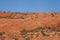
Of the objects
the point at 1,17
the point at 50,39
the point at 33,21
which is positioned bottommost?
the point at 50,39

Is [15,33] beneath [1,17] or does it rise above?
beneath

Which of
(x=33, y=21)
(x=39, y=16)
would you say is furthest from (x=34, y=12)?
(x=33, y=21)

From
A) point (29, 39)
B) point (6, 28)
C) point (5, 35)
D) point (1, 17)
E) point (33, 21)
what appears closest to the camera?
point (29, 39)

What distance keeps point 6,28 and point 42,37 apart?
350cm

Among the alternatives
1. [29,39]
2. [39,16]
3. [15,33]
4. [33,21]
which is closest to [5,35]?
[15,33]

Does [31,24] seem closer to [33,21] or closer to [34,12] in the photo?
[33,21]

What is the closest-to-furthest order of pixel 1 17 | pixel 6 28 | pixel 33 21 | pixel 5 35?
1. pixel 5 35
2. pixel 6 28
3. pixel 33 21
4. pixel 1 17

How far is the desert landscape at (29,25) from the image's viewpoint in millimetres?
16047

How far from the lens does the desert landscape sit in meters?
16.0

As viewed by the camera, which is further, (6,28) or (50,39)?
(6,28)

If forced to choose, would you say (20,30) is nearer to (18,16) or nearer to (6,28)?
(6,28)

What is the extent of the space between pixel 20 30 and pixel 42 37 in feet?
7.27

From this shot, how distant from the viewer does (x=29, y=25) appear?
1797cm

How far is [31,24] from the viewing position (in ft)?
59.5
